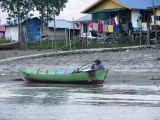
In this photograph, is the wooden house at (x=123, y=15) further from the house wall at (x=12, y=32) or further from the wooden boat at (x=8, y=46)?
the house wall at (x=12, y=32)

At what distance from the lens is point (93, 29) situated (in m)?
44.4

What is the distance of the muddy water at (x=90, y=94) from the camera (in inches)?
549

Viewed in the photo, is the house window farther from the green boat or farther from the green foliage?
the green boat

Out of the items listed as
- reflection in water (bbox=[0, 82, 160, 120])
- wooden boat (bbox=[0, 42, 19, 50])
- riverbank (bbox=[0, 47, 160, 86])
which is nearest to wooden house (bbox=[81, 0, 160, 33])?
riverbank (bbox=[0, 47, 160, 86])

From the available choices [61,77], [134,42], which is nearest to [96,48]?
[134,42]

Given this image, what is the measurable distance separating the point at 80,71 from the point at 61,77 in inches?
40.9

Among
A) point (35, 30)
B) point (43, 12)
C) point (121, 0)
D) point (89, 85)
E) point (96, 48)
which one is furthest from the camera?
point (35, 30)

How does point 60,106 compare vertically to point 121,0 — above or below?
below

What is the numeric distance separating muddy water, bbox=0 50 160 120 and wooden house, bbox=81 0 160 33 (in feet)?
27.5

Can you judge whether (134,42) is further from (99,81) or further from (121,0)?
(99,81)

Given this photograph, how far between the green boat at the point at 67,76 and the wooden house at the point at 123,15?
54.2ft

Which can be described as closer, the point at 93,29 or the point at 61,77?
the point at 61,77

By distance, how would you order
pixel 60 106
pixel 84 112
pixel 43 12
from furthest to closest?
pixel 43 12, pixel 60 106, pixel 84 112

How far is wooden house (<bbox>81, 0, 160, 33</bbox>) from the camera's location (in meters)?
42.1
